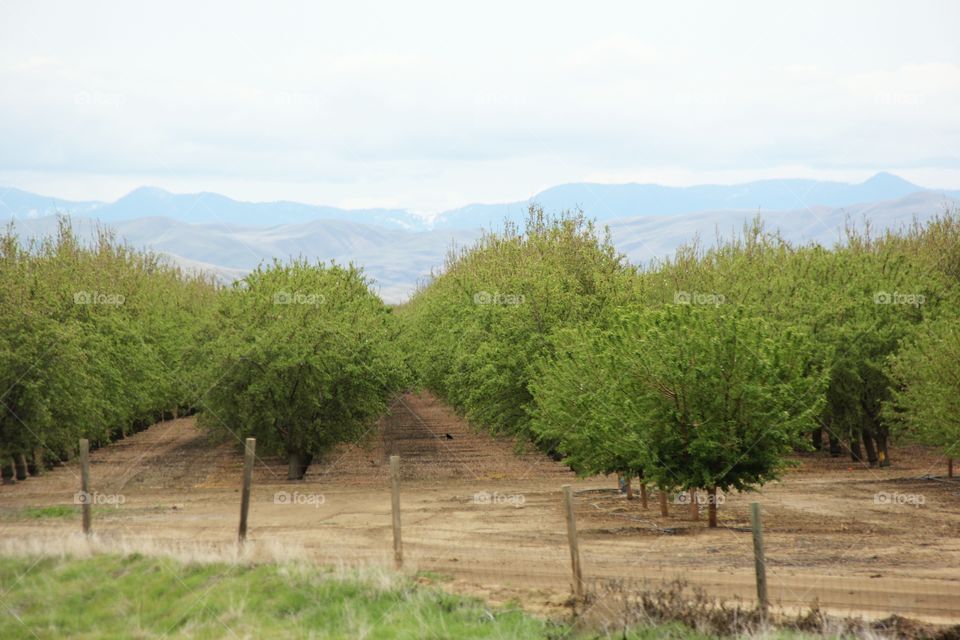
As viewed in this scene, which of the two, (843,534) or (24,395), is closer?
(843,534)

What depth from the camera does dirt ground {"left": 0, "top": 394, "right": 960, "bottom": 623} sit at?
62.3ft

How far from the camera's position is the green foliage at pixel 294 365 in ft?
138

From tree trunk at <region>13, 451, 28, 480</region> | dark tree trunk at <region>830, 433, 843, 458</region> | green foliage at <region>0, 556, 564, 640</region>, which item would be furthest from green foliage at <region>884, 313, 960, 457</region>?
tree trunk at <region>13, 451, 28, 480</region>

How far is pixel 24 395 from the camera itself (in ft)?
129

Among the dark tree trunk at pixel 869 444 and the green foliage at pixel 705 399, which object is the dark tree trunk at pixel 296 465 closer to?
the green foliage at pixel 705 399

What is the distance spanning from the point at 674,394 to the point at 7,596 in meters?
16.7

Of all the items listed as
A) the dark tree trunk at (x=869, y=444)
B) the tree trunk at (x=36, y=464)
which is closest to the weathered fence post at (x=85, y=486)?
the tree trunk at (x=36, y=464)

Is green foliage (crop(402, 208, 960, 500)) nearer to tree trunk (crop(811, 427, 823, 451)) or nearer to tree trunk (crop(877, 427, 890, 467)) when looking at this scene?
tree trunk (crop(877, 427, 890, 467))

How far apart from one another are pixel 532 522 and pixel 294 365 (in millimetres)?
16050

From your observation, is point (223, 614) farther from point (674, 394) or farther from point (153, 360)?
point (153, 360)

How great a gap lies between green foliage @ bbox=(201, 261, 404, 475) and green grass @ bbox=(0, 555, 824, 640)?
69.6 ft

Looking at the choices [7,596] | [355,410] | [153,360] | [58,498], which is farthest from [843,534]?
[153,360]

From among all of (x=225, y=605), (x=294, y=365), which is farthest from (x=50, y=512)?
(x=225, y=605)

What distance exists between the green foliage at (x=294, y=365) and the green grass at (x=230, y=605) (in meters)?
21.2
